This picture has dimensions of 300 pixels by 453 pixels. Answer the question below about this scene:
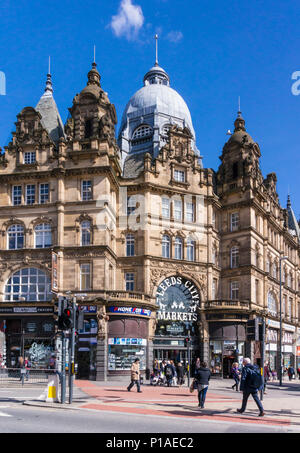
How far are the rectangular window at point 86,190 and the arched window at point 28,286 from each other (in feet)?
22.9

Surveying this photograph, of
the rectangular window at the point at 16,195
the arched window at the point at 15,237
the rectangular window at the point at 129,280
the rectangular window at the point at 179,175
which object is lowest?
the rectangular window at the point at 129,280

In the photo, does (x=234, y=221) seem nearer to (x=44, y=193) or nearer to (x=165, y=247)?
(x=165, y=247)

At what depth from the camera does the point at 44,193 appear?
45.4m

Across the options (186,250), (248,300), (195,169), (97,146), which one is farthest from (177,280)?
(97,146)

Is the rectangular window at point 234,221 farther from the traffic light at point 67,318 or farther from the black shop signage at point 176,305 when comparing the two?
Answer: the traffic light at point 67,318

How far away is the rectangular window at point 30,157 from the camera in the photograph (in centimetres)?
4619

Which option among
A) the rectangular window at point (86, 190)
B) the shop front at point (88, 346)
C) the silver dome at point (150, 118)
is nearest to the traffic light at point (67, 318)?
the shop front at point (88, 346)

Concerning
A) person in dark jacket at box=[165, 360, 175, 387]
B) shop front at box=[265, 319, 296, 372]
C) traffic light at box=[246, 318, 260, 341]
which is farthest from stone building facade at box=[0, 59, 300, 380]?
traffic light at box=[246, 318, 260, 341]

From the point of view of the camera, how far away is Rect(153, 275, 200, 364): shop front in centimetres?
4756

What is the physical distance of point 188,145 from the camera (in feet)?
171

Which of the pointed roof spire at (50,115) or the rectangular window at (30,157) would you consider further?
the pointed roof spire at (50,115)

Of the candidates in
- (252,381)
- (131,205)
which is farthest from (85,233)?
(252,381)

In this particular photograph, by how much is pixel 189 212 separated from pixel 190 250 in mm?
3559

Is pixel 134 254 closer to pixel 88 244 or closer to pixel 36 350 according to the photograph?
pixel 88 244
